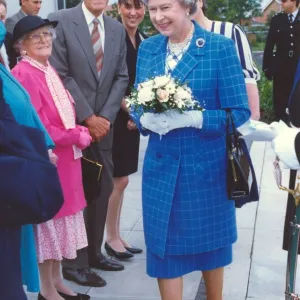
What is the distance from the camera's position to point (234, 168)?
3596 mm

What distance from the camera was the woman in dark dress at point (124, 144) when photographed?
5.13 m

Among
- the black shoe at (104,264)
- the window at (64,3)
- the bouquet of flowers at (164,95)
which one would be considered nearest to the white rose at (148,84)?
the bouquet of flowers at (164,95)

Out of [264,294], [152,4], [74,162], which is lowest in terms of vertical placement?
[264,294]

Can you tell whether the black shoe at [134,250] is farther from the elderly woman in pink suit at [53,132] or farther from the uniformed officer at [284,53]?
the uniformed officer at [284,53]

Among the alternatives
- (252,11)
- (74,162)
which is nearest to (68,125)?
(74,162)

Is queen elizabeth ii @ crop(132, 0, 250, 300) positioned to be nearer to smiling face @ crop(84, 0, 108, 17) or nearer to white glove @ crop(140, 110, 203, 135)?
white glove @ crop(140, 110, 203, 135)

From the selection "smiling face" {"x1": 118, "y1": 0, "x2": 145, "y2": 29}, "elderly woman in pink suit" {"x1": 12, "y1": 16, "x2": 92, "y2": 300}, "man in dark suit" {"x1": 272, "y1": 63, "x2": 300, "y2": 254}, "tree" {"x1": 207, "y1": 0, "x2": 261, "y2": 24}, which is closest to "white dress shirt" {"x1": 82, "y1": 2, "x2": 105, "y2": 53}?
"smiling face" {"x1": 118, "y1": 0, "x2": 145, "y2": 29}

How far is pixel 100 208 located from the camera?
15.9ft

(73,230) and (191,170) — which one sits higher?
(191,170)

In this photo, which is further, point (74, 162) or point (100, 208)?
point (100, 208)

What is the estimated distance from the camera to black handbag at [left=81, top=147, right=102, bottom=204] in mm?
4434

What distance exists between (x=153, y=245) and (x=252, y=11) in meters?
12.9

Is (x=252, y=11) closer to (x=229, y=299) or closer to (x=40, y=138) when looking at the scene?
(x=229, y=299)

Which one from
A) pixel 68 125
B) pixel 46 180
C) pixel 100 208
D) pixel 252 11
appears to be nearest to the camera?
pixel 46 180
